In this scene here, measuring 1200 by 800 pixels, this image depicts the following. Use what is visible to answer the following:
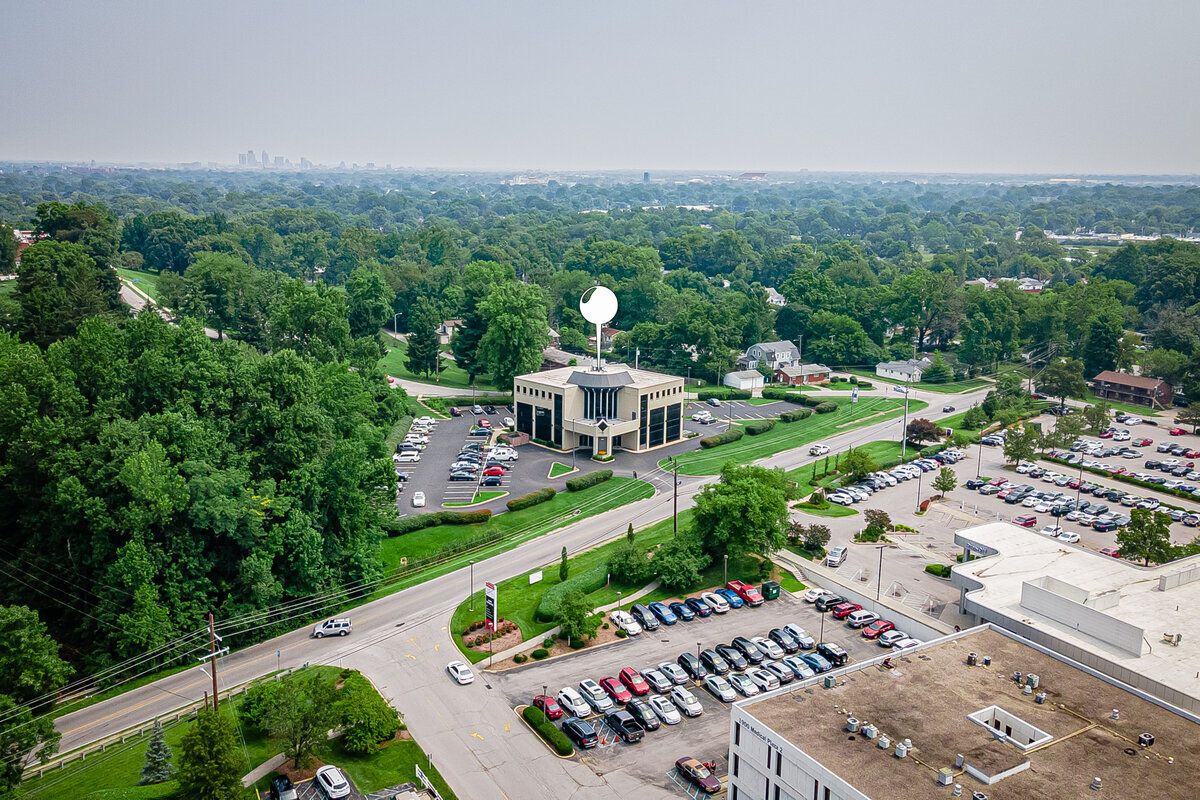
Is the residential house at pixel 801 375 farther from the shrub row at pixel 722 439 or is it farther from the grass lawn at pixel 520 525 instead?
the grass lawn at pixel 520 525

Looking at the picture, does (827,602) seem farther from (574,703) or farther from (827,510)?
(574,703)

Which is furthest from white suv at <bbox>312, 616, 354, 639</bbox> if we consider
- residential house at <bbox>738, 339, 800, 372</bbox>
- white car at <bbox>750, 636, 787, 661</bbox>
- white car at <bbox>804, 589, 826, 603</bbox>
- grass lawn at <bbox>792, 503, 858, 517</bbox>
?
residential house at <bbox>738, 339, 800, 372</bbox>

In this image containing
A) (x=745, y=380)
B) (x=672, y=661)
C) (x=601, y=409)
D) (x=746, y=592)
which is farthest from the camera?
(x=745, y=380)

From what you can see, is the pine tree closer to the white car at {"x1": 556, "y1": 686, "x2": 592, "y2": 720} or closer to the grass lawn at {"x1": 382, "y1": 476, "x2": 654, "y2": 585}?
the white car at {"x1": 556, "y1": 686, "x2": 592, "y2": 720}

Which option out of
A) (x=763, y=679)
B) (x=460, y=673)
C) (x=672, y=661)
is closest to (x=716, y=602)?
(x=672, y=661)

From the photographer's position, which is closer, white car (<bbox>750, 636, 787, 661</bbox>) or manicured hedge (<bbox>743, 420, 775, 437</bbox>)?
white car (<bbox>750, 636, 787, 661</bbox>)

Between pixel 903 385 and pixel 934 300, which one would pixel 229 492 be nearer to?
pixel 903 385

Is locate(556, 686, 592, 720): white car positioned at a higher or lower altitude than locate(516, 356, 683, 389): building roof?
lower
